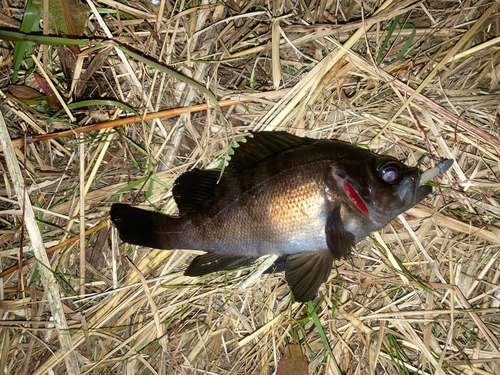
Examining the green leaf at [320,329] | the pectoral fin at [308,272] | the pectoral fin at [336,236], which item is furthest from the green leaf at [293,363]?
the pectoral fin at [336,236]

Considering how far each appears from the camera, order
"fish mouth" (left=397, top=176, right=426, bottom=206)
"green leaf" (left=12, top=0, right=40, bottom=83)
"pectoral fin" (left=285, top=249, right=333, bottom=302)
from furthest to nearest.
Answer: "green leaf" (left=12, top=0, right=40, bottom=83) < "pectoral fin" (left=285, top=249, right=333, bottom=302) < "fish mouth" (left=397, top=176, right=426, bottom=206)

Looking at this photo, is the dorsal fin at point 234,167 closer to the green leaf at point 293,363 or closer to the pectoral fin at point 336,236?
the pectoral fin at point 336,236

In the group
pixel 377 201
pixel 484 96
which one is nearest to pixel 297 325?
pixel 377 201

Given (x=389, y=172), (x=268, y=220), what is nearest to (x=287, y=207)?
(x=268, y=220)

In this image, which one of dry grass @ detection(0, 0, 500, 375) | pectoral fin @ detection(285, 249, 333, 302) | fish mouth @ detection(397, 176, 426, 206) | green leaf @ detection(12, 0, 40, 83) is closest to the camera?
fish mouth @ detection(397, 176, 426, 206)

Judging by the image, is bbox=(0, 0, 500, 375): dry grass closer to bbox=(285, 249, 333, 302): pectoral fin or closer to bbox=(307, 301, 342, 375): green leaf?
bbox=(307, 301, 342, 375): green leaf

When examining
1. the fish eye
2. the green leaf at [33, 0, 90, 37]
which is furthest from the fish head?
the green leaf at [33, 0, 90, 37]
